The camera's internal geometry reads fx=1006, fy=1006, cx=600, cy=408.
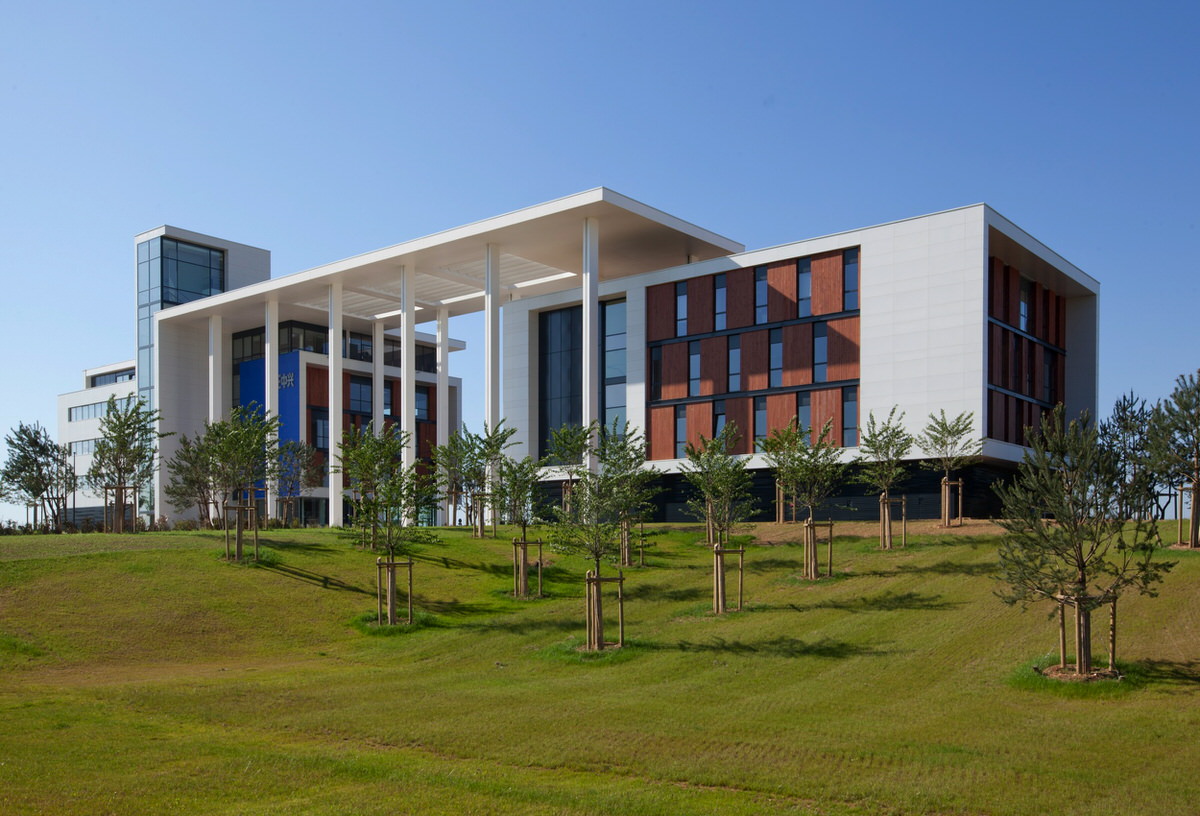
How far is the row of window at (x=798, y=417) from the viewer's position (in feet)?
165

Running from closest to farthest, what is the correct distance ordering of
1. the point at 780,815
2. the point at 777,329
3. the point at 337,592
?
the point at 780,815 < the point at 337,592 < the point at 777,329

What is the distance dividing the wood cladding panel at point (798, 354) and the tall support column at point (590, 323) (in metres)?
10.0

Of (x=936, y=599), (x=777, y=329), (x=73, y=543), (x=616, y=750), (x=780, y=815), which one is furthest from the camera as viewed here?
(x=777, y=329)

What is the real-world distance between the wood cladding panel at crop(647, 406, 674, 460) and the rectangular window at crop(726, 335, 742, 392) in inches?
155

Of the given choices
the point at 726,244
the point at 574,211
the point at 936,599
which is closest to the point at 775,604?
the point at 936,599

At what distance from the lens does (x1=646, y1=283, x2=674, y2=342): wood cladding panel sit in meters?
57.1

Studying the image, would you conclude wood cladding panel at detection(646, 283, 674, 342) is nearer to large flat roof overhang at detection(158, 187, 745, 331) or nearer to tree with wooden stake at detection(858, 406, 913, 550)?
large flat roof overhang at detection(158, 187, 745, 331)

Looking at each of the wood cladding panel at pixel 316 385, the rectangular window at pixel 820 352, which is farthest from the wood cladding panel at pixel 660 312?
the wood cladding panel at pixel 316 385

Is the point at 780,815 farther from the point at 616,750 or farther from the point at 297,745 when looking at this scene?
the point at 297,745

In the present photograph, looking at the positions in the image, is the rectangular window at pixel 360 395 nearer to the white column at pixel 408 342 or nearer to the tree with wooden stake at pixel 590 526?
the white column at pixel 408 342

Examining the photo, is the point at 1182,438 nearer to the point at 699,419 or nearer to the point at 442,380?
the point at 699,419

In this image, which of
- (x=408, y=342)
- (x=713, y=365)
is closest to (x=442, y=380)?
(x=408, y=342)

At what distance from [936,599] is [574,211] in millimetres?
32243

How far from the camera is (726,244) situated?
5959cm
